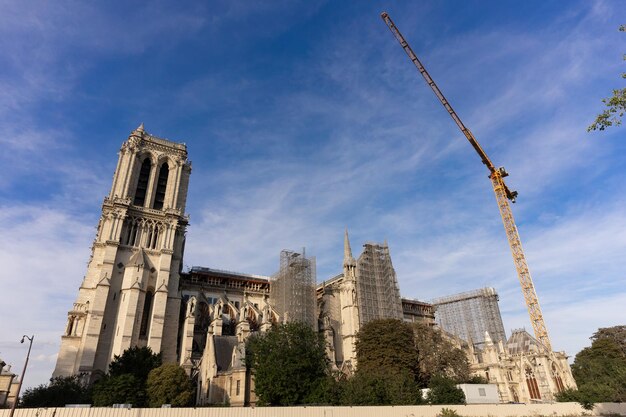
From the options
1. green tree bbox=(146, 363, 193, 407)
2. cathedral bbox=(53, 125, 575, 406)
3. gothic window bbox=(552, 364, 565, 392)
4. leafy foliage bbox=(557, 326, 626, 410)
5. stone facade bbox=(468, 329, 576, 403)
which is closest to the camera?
green tree bbox=(146, 363, 193, 407)

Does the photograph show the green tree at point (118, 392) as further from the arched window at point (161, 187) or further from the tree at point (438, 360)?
the arched window at point (161, 187)

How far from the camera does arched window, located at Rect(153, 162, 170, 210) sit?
62.3 m

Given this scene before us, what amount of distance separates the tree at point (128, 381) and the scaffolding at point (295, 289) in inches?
970

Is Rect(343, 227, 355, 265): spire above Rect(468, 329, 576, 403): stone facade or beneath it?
above

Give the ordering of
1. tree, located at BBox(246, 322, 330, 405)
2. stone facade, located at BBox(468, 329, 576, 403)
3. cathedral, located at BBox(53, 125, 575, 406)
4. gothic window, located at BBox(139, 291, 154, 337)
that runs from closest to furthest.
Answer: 1. tree, located at BBox(246, 322, 330, 405)
2. cathedral, located at BBox(53, 125, 575, 406)
3. stone facade, located at BBox(468, 329, 576, 403)
4. gothic window, located at BBox(139, 291, 154, 337)

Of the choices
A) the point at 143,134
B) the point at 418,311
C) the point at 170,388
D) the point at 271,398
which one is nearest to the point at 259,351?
the point at 271,398

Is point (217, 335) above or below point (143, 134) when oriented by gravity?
below

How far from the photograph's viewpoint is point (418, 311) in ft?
280

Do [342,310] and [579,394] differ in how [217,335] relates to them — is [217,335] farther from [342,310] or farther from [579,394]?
[579,394]

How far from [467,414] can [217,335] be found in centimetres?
2894

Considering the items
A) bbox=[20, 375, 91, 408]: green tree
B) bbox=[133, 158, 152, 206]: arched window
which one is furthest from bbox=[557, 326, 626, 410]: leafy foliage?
bbox=[133, 158, 152, 206]: arched window

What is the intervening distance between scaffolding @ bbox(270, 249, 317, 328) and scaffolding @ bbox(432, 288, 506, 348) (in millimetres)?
44059

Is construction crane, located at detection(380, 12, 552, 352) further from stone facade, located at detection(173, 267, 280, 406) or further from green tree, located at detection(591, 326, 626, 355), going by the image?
stone facade, located at detection(173, 267, 280, 406)

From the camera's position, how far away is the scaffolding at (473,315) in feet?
296
